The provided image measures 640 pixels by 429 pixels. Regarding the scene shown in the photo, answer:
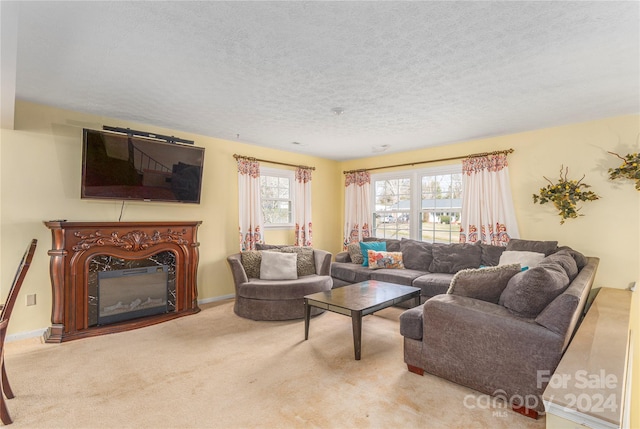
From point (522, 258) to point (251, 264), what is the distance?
3416mm

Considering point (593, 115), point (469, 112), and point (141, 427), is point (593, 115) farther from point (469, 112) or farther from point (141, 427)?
point (141, 427)

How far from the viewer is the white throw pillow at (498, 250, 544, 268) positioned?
3.66 meters

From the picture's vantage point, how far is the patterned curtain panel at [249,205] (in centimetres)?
489

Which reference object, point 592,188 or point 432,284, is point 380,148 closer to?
point 432,284

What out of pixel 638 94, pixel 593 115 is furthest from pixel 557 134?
pixel 638 94

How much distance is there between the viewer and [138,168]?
3730 millimetres

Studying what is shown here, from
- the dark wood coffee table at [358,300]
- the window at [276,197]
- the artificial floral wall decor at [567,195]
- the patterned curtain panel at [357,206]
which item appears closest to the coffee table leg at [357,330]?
the dark wood coffee table at [358,300]

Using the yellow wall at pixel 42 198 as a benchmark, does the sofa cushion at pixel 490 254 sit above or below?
below

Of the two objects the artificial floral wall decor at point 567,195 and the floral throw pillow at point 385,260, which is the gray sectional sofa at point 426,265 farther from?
the artificial floral wall decor at point 567,195

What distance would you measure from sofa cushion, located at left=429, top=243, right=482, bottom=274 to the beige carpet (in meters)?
1.69

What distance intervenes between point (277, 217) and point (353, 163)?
1.99 meters

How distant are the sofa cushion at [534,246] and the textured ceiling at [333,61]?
1503mm

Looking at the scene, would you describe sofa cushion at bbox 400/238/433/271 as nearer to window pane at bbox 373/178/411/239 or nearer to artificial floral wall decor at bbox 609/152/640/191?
window pane at bbox 373/178/411/239

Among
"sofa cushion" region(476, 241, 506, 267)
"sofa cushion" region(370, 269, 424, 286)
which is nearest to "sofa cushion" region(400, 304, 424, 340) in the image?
"sofa cushion" region(370, 269, 424, 286)
